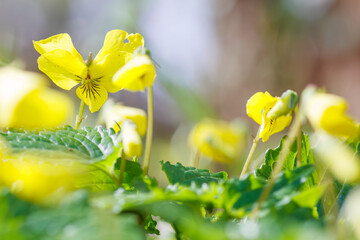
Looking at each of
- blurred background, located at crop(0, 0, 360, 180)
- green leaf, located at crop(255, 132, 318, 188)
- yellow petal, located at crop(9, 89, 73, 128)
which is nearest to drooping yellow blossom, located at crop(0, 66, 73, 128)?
yellow petal, located at crop(9, 89, 73, 128)

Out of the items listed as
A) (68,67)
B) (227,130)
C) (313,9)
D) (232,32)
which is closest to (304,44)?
(313,9)

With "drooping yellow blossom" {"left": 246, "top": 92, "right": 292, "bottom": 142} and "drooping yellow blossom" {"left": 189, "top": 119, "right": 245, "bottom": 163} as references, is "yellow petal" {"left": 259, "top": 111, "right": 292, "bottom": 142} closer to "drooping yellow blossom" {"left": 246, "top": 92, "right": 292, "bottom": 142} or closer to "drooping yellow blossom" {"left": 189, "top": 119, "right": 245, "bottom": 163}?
"drooping yellow blossom" {"left": 246, "top": 92, "right": 292, "bottom": 142}

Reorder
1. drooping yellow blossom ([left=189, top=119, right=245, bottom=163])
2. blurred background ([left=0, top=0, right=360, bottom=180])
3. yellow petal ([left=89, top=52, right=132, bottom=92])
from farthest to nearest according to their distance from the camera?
blurred background ([left=0, top=0, right=360, bottom=180]) → drooping yellow blossom ([left=189, top=119, right=245, bottom=163]) → yellow petal ([left=89, top=52, right=132, bottom=92])

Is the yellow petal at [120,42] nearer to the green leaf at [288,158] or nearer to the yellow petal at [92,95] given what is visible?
the yellow petal at [92,95]

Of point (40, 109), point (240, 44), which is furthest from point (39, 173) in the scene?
point (240, 44)

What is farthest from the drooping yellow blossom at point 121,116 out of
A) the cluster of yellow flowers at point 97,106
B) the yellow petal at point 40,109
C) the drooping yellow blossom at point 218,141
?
the drooping yellow blossom at point 218,141

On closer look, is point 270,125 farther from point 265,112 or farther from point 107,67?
point 107,67
